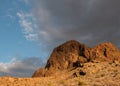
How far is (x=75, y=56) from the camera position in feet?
218

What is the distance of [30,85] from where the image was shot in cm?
4366

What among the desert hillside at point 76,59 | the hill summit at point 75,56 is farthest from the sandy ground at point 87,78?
the hill summit at point 75,56

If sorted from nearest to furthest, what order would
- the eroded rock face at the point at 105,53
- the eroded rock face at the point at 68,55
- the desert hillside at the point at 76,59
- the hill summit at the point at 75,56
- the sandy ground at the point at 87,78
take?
the sandy ground at the point at 87,78, the desert hillside at the point at 76,59, the eroded rock face at the point at 105,53, the hill summit at the point at 75,56, the eroded rock face at the point at 68,55

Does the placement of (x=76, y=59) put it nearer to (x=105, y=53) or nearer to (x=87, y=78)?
(x=105, y=53)

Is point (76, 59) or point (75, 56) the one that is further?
point (75, 56)

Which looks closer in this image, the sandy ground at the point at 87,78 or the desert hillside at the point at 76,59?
the sandy ground at the point at 87,78

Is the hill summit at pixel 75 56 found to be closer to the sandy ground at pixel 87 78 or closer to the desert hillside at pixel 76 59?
the desert hillside at pixel 76 59

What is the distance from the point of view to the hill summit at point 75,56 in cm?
6350

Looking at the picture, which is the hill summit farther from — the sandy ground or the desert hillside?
the sandy ground

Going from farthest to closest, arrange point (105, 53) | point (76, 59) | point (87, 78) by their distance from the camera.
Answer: point (76, 59) → point (105, 53) → point (87, 78)

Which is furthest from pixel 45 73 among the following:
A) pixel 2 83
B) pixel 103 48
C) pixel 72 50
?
pixel 2 83

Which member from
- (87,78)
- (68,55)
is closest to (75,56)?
(68,55)

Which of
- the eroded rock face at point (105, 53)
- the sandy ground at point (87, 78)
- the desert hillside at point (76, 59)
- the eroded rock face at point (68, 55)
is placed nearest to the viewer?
the sandy ground at point (87, 78)

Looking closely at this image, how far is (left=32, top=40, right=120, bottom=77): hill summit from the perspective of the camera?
63500mm
